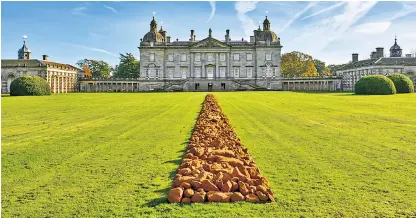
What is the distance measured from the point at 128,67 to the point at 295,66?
139ft

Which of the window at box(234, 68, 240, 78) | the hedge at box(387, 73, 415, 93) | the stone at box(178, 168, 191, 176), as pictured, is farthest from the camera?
the window at box(234, 68, 240, 78)

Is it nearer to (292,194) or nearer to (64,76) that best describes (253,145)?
(292,194)

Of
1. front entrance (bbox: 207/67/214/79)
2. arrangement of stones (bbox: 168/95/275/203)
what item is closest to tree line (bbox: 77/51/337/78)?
front entrance (bbox: 207/67/214/79)

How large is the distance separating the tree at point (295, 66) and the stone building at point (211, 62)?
15036 mm

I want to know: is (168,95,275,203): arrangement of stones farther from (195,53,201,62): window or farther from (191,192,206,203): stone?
(195,53,201,62): window

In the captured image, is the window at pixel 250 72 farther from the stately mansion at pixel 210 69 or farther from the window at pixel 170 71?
the window at pixel 170 71

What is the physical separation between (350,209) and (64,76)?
77357 millimetres

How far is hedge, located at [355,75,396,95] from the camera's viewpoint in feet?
143

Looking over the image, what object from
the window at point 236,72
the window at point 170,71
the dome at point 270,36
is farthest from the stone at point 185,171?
the dome at point 270,36

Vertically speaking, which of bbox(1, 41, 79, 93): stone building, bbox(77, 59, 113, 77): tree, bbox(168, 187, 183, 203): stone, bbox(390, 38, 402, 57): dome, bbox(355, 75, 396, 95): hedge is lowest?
bbox(168, 187, 183, 203): stone

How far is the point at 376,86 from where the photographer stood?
4353cm

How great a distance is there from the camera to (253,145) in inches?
378

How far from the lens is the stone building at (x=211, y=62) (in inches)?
3054

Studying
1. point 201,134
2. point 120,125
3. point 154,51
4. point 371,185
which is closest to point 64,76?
point 154,51
